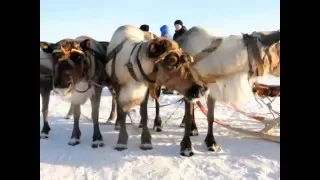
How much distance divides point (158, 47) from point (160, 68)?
26 centimetres

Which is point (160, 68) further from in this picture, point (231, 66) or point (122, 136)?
point (122, 136)

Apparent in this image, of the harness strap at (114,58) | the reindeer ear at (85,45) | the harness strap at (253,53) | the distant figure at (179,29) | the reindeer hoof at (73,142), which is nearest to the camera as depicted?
the harness strap at (253,53)

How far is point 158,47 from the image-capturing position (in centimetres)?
491

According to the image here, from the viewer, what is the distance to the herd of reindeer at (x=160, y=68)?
16.2 feet

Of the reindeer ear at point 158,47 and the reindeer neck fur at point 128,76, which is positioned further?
the reindeer neck fur at point 128,76

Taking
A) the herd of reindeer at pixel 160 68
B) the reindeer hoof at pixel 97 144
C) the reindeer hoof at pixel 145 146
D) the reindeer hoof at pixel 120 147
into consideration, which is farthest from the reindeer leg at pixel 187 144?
the reindeer hoof at pixel 97 144

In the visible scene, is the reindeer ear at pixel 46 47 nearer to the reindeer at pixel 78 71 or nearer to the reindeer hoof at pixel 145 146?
the reindeer at pixel 78 71

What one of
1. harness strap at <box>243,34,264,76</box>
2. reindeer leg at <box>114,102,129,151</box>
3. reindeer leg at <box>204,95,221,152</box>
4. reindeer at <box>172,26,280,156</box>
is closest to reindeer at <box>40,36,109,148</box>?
reindeer leg at <box>114,102,129,151</box>

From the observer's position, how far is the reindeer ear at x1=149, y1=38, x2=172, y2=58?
193 inches

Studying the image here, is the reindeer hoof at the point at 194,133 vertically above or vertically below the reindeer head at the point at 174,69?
below

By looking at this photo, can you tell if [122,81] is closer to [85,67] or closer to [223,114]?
[85,67]
